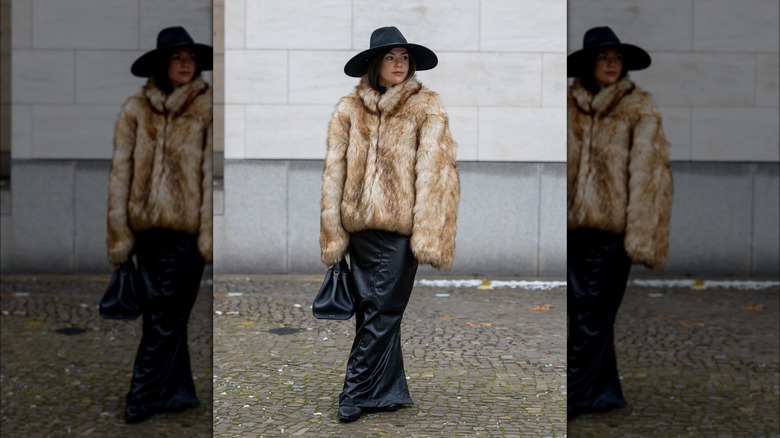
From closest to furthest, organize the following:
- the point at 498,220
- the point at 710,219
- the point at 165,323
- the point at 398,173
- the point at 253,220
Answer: the point at 710,219, the point at 165,323, the point at 398,173, the point at 498,220, the point at 253,220

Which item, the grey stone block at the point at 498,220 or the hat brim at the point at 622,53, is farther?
the grey stone block at the point at 498,220

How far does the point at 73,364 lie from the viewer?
91.7 inches

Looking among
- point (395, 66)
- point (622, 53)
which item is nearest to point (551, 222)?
point (395, 66)

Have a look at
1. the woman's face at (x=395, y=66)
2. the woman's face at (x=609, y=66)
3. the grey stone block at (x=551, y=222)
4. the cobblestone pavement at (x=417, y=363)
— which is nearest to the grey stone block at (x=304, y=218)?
the cobblestone pavement at (x=417, y=363)

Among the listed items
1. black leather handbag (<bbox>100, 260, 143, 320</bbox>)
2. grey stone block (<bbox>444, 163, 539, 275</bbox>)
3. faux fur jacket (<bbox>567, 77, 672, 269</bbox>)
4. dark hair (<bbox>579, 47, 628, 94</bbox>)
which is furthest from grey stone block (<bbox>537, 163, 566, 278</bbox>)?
black leather handbag (<bbox>100, 260, 143, 320</bbox>)

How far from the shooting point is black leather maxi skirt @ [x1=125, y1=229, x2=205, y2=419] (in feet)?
7.43

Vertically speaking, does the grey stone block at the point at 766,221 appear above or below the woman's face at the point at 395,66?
below

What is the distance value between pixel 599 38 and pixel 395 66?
8.52ft

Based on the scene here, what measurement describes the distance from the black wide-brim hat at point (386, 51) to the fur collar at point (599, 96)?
226 centimetres

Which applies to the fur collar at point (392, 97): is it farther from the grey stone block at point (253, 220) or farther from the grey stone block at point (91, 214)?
the grey stone block at point (91, 214)

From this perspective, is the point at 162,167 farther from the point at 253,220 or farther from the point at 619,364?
the point at 253,220

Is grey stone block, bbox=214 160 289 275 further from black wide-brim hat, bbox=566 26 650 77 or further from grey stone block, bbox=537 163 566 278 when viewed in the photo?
black wide-brim hat, bbox=566 26 650 77

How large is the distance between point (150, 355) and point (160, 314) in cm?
10

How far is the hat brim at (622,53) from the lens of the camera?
208 cm
